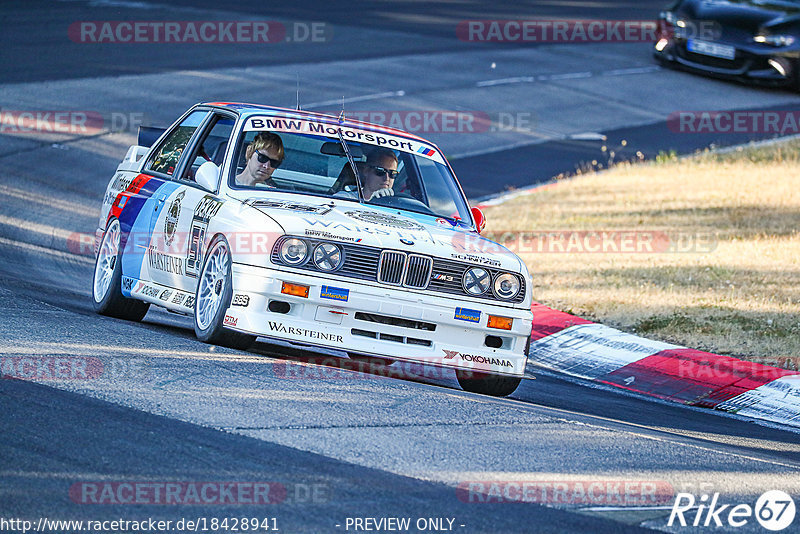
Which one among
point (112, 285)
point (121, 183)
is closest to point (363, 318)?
point (112, 285)

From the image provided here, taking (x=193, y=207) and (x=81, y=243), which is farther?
(x=81, y=243)

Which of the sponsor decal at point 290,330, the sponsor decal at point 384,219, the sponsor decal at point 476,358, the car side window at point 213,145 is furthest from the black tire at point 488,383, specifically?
the car side window at point 213,145

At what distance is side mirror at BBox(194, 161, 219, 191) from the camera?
26.7ft

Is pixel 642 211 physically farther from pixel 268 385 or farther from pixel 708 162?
pixel 268 385

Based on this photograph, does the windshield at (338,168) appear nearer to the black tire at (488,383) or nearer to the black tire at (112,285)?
the black tire at (488,383)

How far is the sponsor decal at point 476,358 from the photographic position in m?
7.59

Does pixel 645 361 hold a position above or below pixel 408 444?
below

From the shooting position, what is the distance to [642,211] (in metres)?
15.1

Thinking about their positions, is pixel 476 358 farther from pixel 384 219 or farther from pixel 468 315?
pixel 384 219

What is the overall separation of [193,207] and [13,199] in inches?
238

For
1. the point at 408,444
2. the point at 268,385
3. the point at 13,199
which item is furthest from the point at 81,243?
the point at 408,444

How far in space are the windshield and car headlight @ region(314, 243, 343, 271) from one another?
37.1 inches

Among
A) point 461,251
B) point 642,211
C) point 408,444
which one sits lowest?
point 642,211

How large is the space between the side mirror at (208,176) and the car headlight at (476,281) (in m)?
1.78
